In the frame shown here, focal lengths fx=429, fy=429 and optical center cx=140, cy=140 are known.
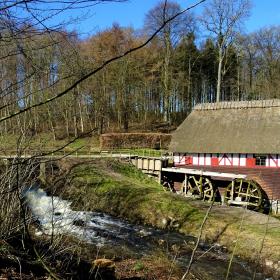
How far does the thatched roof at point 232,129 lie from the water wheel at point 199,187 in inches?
66.8

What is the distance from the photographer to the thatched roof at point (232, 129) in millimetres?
23219

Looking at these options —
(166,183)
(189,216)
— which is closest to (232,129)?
(166,183)

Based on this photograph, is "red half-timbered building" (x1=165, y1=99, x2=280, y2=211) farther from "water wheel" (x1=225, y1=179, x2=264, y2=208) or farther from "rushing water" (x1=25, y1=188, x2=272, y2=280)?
"rushing water" (x1=25, y1=188, x2=272, y2=280)

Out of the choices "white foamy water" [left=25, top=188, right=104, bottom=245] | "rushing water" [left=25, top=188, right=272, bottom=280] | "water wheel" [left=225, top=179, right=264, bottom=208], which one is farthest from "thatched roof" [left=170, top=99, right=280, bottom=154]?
"white foamy water" [left=25, top=188, right=104, bottom=245]

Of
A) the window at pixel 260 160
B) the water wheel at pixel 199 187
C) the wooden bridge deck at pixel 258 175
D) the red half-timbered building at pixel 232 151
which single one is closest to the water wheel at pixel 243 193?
the red half-timbered building at pixel 232 151

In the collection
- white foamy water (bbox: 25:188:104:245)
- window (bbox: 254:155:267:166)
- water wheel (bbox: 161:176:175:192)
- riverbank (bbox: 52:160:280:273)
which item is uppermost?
white foamy water (bbox: 25:188:104:245)

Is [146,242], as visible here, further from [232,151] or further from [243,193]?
[232,151]

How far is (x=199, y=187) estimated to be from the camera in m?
23.7

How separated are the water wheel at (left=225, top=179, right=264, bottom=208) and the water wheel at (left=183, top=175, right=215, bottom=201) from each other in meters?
1.12

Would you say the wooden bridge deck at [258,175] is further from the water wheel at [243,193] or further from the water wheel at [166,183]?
the water wheel at [166,183]

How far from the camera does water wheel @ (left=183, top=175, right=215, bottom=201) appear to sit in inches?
919

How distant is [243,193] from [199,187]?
272cm

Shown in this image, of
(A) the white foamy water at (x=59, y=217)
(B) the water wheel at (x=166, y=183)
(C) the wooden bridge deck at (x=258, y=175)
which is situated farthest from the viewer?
(B) the water wheel at (x=166, y=183)

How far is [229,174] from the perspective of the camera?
894 inches
